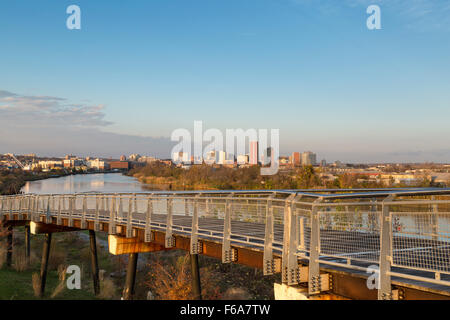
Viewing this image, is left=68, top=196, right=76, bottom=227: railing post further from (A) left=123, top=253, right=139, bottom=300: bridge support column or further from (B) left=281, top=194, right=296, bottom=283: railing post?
(B) left=281, top=194, right=296, bottom=283: railing post

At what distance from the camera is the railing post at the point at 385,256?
17.8ft

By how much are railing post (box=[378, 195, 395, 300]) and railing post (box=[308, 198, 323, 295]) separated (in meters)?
1.09

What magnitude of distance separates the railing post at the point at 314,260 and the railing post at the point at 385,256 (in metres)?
1.09

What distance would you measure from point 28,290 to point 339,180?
3833 centimetres

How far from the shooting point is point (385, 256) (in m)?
5.49

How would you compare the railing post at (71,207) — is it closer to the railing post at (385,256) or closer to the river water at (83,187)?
the railing post at (385,256)

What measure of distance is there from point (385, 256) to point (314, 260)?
4.17 ft

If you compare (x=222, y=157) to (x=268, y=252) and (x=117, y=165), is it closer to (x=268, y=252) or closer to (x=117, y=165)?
(x=117, y=165)

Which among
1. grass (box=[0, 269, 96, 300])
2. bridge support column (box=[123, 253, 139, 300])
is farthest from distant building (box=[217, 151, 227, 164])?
bridge support column (box=[123, 253, 139, 300])

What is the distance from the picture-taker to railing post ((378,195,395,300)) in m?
5.43
